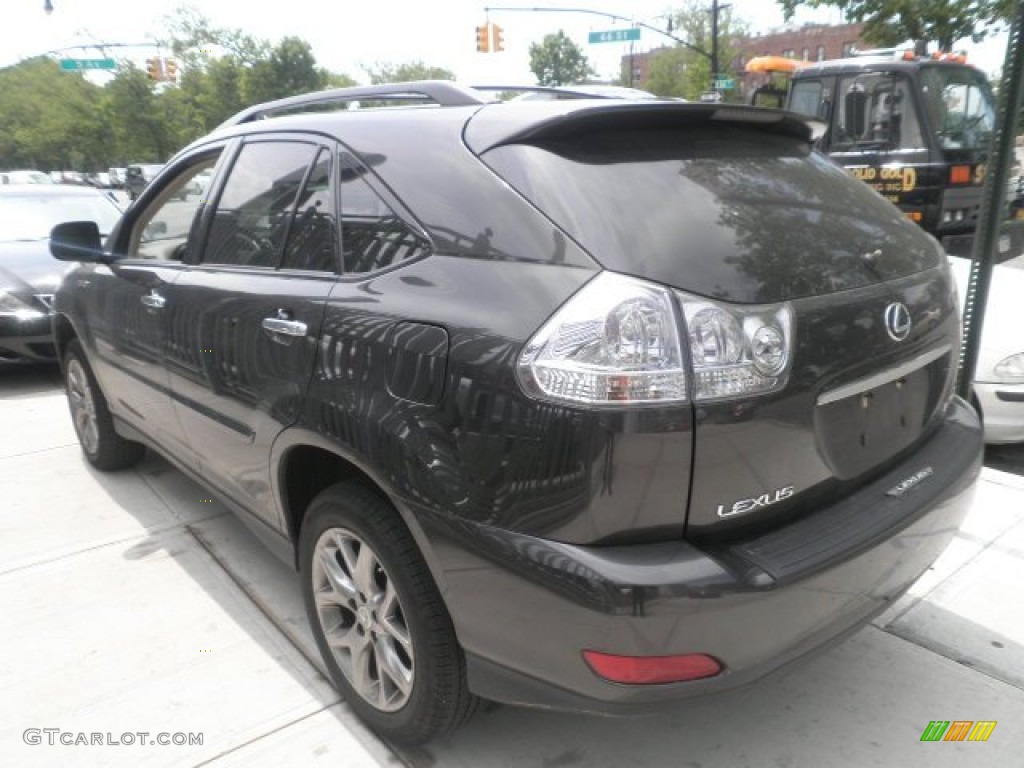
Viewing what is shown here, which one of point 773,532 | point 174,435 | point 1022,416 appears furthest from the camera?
point 1022,416

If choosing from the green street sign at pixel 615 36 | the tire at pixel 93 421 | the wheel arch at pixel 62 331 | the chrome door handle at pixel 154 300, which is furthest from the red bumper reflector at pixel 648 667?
the green street sign at pixel 615 36

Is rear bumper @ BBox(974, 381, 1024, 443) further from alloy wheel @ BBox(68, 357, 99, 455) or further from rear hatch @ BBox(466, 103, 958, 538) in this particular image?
alloy wheel @ BBox(68, 357, 99, 455)

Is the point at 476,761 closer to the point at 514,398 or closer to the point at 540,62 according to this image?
the point at 514,398

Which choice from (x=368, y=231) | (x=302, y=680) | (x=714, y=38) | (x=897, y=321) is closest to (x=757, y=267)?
(x=897, y=321)

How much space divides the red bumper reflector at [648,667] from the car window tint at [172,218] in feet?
7.44

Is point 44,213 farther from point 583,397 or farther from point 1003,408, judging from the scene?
point 1003,408

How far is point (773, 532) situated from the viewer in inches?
68.1

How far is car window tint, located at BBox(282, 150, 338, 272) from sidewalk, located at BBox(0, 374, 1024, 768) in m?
1.31

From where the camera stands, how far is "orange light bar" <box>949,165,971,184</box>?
811 centimetres

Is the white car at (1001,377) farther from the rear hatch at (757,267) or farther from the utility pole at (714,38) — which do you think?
the utility pole at (714,38)

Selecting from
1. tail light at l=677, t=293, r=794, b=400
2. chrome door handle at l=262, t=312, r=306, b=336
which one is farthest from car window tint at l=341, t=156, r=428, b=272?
tail light at l=677, t=293, r=794, b=400

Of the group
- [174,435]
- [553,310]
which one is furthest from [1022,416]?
[174,435]

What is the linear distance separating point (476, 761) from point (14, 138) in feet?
221

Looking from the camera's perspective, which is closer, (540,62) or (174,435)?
(174,435)
